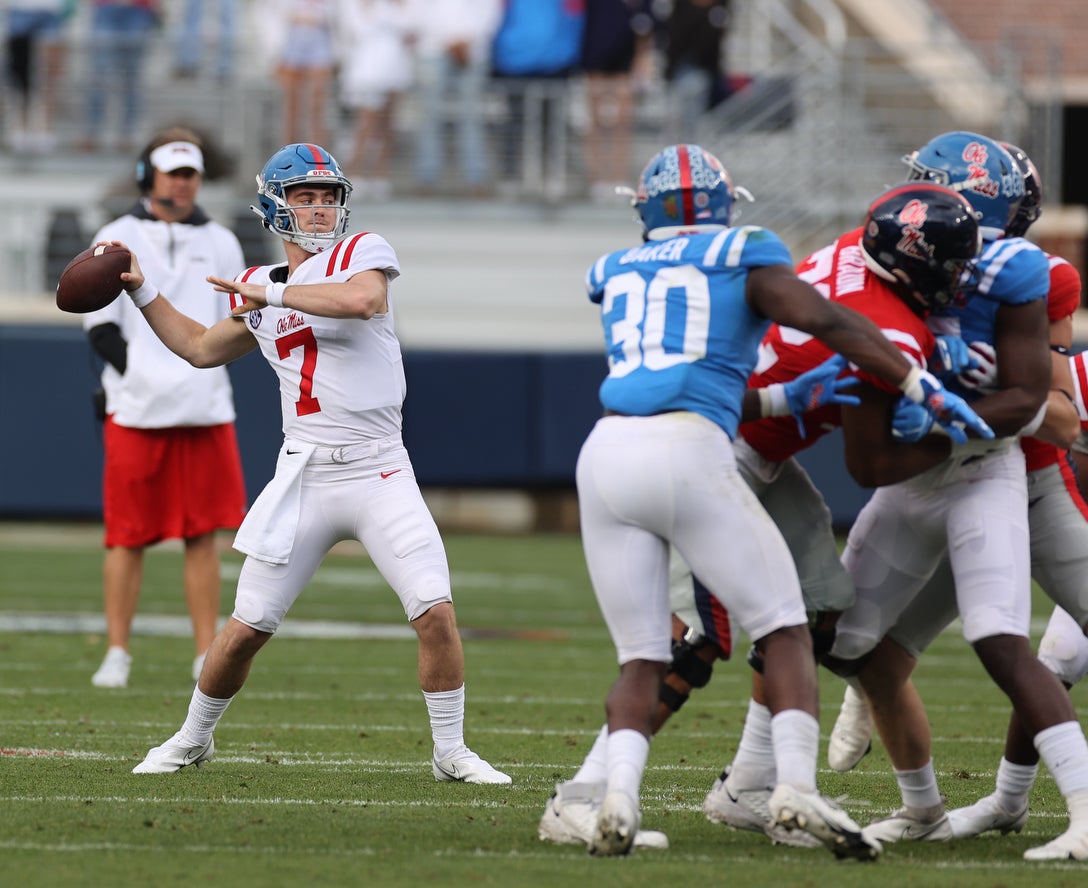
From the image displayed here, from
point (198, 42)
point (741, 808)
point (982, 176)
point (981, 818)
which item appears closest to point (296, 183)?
point (982, 176)

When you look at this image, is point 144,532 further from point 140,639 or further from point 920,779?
point 920,779

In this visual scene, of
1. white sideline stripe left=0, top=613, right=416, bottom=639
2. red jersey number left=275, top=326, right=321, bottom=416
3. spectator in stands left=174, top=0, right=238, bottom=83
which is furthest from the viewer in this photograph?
spectator in stands left=174, top=0, right=238, bottom=83

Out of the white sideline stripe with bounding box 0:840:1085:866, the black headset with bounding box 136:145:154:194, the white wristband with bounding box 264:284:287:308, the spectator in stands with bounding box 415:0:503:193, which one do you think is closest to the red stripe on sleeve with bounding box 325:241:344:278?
the white wristband with bounding box 264:284:287:308

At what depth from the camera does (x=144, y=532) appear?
7734 millimetres

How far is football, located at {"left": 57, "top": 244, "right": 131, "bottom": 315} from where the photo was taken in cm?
561

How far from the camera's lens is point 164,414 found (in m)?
7.65

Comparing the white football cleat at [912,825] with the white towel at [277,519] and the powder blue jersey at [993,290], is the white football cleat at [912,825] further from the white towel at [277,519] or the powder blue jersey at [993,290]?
the white towel at [277,519]

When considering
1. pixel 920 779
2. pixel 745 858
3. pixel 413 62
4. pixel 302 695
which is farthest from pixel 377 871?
pixel 413 62

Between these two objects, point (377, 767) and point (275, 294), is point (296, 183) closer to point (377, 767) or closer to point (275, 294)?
point (275, 294)

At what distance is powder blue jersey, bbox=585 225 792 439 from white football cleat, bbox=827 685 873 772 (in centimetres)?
147

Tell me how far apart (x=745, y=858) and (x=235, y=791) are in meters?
1.56

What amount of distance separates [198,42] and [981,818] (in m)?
13.8

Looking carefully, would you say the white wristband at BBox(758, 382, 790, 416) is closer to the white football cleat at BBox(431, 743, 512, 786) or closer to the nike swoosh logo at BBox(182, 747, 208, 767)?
the white football cleat at BBox(431, 743, 512, 786)

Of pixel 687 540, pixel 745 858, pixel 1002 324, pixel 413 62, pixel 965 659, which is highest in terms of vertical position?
pixel 413 62
